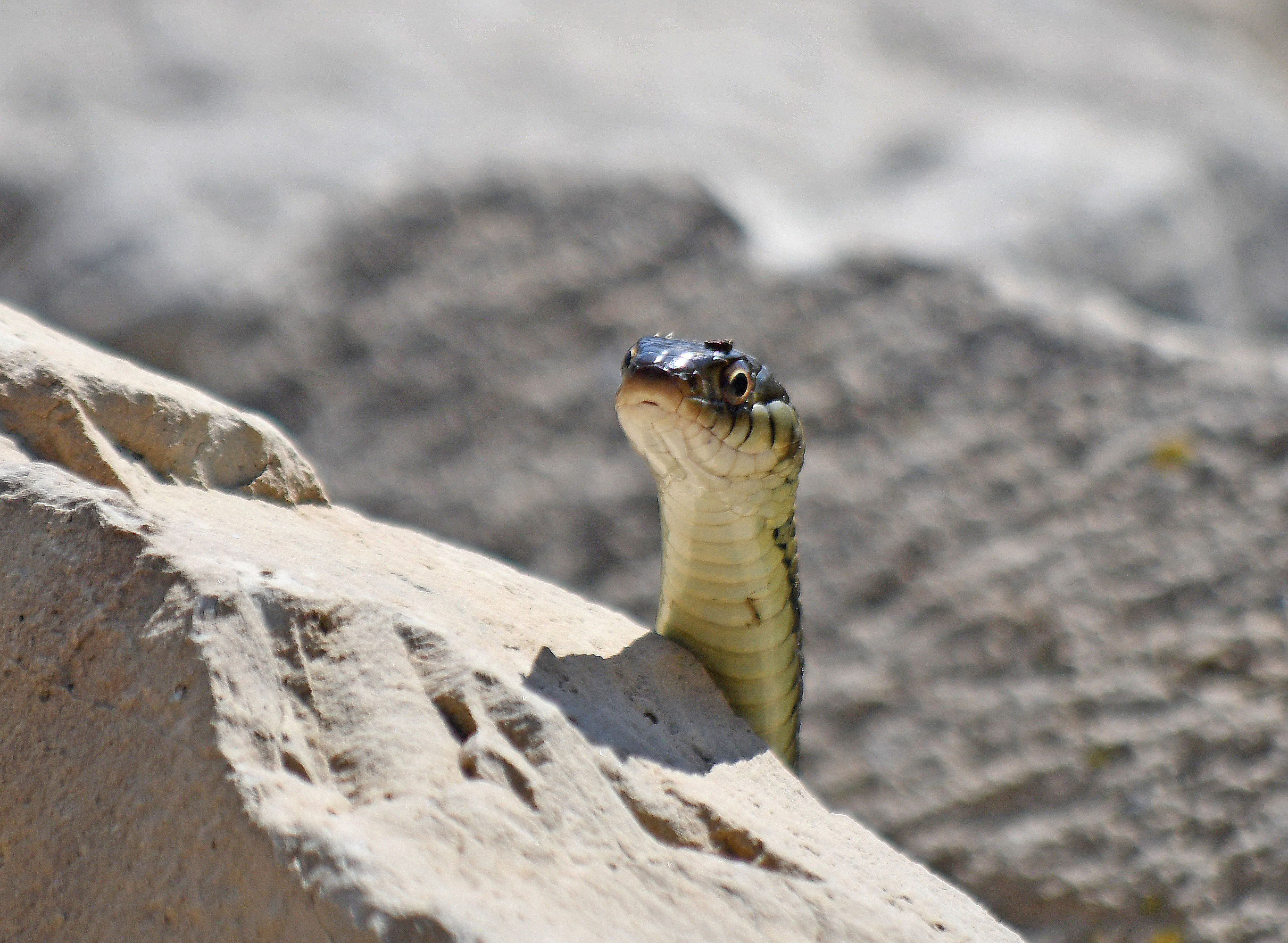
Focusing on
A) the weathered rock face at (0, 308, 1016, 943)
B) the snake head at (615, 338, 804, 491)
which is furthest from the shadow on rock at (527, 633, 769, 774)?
the snake head at (615, 338, 804, 491)

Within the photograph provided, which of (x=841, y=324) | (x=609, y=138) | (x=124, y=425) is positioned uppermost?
(x=609, y=138)

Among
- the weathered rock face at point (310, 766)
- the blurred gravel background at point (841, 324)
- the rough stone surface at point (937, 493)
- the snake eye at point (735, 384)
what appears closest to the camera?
the weathered rock face at point (310, 766)

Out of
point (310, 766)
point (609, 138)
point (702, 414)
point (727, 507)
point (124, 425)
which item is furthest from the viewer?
point (609, 138)

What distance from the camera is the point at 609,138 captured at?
7031mm

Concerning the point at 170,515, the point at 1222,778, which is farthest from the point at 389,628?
the point at 1222,778

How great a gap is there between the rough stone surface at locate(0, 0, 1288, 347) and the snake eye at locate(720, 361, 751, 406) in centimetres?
356

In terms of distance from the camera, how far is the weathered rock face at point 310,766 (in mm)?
1789

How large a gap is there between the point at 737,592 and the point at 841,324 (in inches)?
129

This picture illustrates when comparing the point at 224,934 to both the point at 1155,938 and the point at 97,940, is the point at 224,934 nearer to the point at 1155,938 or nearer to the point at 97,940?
the point at 97,940

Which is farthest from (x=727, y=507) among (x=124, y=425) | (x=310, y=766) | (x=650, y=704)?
(x=124, y=425)

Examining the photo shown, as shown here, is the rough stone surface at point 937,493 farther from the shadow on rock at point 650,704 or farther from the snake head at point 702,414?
the snake head at point 702,414

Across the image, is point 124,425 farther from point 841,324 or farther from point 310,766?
point 841,324

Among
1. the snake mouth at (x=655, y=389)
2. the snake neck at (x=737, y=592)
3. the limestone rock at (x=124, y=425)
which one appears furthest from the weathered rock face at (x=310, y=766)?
the snake mouth at (x=655, y=389)

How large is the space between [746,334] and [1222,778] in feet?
9.02
